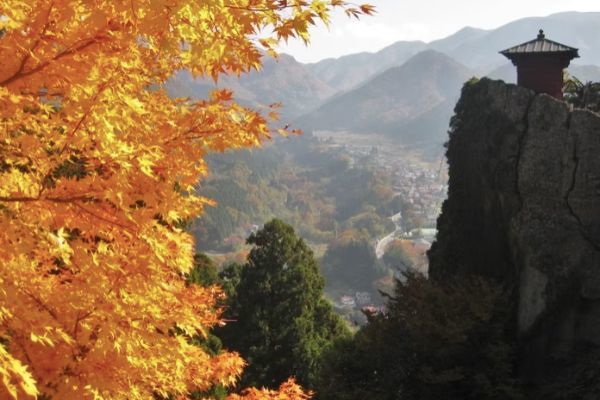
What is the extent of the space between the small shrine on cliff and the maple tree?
1360cm

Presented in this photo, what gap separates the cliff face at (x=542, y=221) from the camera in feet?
40.7

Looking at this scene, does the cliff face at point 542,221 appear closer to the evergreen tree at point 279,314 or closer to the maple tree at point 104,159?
the evergreen tree at point 279,314

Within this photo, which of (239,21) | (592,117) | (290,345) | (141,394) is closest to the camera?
(239,21)

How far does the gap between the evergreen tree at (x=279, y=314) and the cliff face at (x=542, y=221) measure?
7907 millimetres

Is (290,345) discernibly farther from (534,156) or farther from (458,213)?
(534,156)

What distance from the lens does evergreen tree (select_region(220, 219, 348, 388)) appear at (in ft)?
68.4

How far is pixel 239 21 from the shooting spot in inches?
146

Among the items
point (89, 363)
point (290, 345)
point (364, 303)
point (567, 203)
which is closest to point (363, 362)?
point (567, 203)

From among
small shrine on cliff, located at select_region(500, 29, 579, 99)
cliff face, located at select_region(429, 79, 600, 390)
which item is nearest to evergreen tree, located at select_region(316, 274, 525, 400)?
cliff face, located at select_region(429, 79, 600, 390)

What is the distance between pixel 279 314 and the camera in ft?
72.8

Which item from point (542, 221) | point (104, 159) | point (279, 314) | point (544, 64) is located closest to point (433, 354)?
point (542, 221)

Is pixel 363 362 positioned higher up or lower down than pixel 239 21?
lower down

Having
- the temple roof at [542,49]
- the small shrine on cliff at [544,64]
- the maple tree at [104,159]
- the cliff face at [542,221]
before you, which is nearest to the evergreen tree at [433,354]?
the cliff face at [542,221]

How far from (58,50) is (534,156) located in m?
12.9
